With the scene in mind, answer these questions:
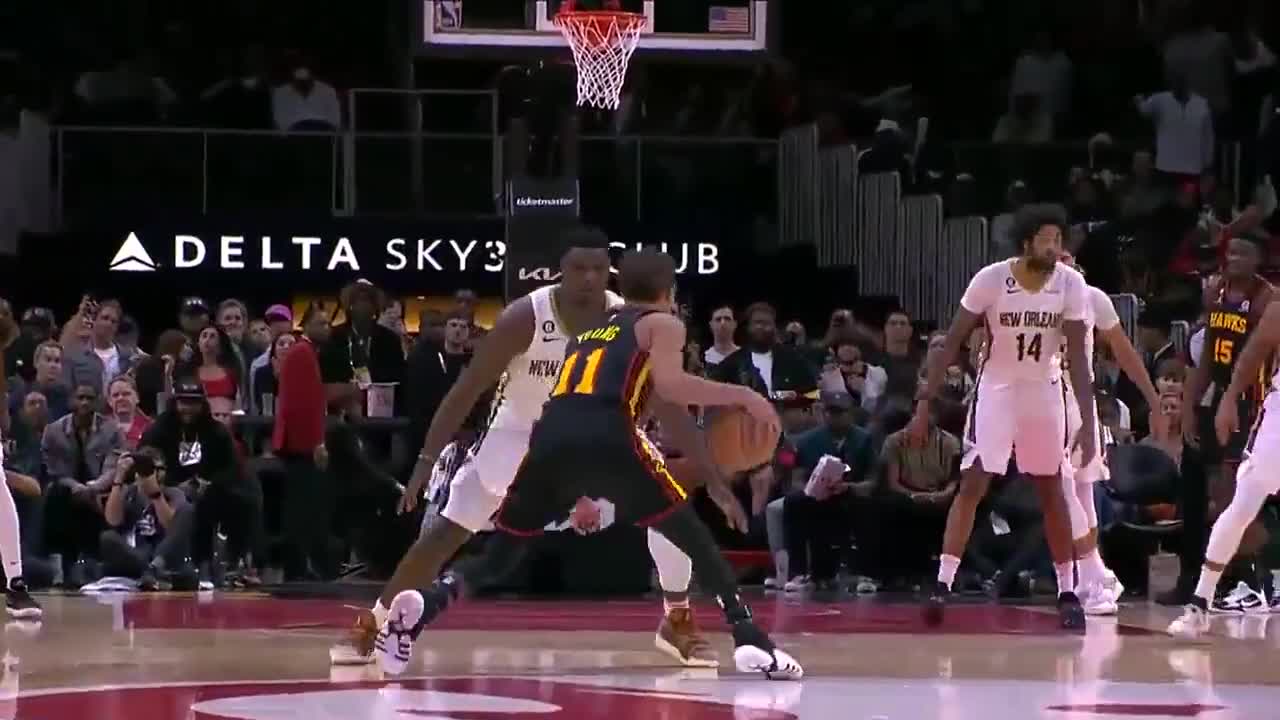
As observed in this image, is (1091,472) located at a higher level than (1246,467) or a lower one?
lower

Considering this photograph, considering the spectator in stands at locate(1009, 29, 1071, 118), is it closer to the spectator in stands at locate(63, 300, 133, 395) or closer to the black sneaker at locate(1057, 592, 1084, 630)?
the spectator in stands at locate(63, 300, 133, 395)

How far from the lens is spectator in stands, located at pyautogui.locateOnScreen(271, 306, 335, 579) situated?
15938mm

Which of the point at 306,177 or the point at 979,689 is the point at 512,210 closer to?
the point at 306,177

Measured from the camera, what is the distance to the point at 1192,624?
39.3 ft

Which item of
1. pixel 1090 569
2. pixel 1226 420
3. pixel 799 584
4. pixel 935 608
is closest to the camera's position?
pixel 1226 420

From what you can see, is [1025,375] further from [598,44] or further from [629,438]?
[598,44]

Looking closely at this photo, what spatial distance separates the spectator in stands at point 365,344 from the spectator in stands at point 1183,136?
322 inches

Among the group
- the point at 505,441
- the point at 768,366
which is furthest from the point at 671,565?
the point at 768,366

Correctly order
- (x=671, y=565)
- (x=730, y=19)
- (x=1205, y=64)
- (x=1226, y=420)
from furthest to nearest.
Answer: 1. (x=1205, y=64)
2. (x=730, y=19)
3. (x=1226, y=420)
4. (x=671, y=565)

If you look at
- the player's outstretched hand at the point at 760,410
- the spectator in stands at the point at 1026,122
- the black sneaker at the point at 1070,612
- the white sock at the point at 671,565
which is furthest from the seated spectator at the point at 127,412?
the spectator in stands at the point at 1026,122

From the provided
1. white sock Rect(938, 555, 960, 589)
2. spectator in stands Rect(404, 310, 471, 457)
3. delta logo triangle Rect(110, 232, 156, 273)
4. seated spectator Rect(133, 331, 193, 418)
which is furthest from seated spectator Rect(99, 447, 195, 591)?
white sock Rect(938, 555, 960, 589)

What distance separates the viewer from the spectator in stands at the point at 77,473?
52.5 feet

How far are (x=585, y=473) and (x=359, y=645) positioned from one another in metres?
1.44

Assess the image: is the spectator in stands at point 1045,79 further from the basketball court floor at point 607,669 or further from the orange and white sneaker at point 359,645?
the orange and white sneaker at point 359,645
